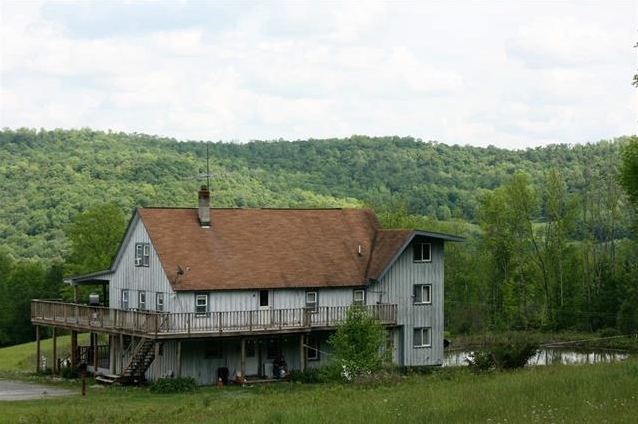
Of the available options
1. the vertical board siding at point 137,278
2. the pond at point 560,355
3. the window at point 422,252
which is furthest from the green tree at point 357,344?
the pond at point 560,355

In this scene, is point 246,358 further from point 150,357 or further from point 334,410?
point 334,410

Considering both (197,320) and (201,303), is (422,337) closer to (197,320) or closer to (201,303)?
(201,303)

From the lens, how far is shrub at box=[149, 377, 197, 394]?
42625mm

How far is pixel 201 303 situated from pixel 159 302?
2.12 m

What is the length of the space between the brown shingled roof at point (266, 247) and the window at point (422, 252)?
1.11 meters

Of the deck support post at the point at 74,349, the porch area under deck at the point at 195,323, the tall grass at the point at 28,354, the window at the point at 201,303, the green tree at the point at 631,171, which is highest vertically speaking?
the green tree at the point at 631,171

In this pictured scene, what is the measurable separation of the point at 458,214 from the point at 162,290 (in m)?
56.2

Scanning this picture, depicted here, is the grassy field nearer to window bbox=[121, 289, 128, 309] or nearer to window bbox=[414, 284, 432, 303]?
A: window bbox=[121, 289, 128, 309]

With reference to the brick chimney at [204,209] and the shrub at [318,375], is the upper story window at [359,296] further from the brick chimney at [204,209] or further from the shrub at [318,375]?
the brick chimney at [204,209]

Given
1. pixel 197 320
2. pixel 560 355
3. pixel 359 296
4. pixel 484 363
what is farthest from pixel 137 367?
pixel 560 355

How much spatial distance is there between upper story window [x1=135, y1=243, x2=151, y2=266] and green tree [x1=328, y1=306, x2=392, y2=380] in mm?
10068

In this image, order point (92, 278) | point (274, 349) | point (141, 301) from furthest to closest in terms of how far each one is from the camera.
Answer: point (92, 278)
point (141, 301)
point (274, 349)

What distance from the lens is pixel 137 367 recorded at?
150 feet

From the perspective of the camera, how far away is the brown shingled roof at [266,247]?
4697 cm
